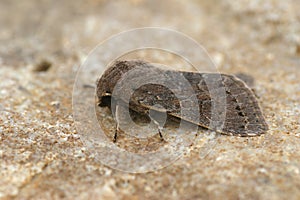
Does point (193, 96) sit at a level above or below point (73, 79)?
below

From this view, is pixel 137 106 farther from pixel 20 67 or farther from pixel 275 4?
pixel 275 4

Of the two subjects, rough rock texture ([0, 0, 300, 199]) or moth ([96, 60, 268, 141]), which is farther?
moth ([96, 60, 268, 141])

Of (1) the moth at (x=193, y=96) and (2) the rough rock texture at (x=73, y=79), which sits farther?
(1) the moth at (x=193, y=96)

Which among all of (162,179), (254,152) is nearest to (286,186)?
(254,152)

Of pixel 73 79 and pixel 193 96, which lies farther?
pixel 73 79
